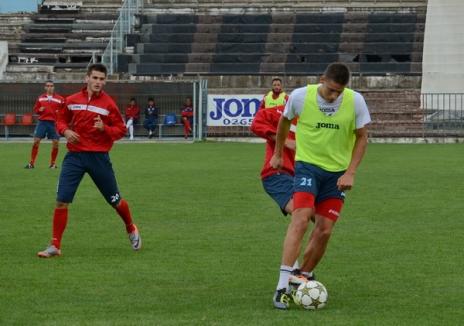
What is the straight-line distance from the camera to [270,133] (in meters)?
11.2

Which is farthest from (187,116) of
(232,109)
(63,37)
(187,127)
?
(63,37)

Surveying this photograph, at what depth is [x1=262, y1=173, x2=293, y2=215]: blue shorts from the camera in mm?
10727

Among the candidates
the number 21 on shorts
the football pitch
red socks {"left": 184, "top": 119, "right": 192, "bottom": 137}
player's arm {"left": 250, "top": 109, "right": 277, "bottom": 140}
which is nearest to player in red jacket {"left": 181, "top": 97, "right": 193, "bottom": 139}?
red socks {"left": 184, "top": 119, "right": 192, "bottom": 137}

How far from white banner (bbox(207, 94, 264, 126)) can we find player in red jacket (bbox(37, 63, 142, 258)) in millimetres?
28682

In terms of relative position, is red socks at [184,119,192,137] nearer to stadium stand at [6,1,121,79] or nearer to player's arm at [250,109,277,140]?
stadium stand at [6,1,121,79]

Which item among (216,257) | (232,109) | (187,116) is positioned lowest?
(187,116)

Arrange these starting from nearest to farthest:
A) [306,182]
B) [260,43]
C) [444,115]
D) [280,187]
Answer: [306,182], [280,187], [444,115], [260,43]

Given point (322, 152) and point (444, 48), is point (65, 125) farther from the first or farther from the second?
point (444, 48)

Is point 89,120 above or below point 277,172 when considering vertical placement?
above

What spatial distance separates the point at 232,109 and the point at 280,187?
30.5 meters

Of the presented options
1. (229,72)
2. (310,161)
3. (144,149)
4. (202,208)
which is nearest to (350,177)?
(310,161)

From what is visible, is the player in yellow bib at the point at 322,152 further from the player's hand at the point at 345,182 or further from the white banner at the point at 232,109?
the white banner at the point at 232,109

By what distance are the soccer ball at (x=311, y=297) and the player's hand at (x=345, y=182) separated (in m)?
0.78

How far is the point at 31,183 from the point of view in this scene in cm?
2211
